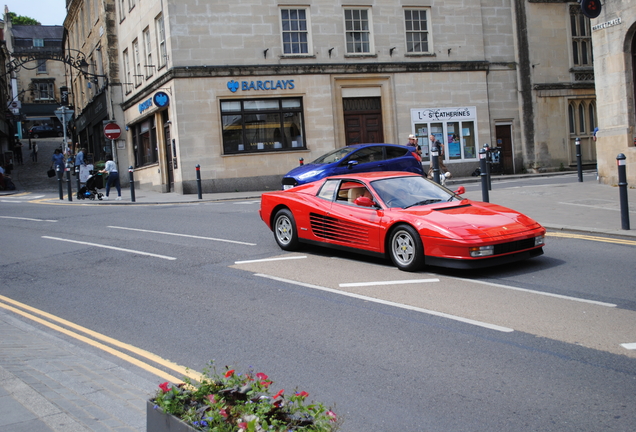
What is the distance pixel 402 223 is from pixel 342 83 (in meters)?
19.1

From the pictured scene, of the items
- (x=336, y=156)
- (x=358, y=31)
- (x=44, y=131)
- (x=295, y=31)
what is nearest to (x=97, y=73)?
(x=295, y=31)

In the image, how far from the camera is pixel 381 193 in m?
9.20

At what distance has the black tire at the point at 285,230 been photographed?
33.3 feet

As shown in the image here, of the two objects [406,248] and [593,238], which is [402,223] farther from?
[593,238]

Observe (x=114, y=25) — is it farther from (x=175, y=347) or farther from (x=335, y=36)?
(x=175, y=347)

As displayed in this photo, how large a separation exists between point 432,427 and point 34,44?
9322 centimetres

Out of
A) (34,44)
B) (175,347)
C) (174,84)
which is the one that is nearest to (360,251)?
(175,347)

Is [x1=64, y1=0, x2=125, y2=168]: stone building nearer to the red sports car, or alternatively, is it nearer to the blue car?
the blue car

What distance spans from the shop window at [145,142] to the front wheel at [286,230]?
1939 centimetres

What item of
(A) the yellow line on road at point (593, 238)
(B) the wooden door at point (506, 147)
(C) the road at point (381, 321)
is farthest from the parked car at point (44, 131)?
(A) the yellow line on road at point (593, 238)

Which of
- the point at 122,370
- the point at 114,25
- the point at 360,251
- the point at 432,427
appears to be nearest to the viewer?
the point at 432,427

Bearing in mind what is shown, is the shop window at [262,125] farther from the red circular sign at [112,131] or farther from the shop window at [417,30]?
the red circular sign at [112,131]

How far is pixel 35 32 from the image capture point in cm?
8625

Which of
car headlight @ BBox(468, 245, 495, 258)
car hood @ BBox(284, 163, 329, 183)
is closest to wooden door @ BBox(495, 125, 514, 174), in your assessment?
car hood @ BBox(284, 163, 329, 183)
